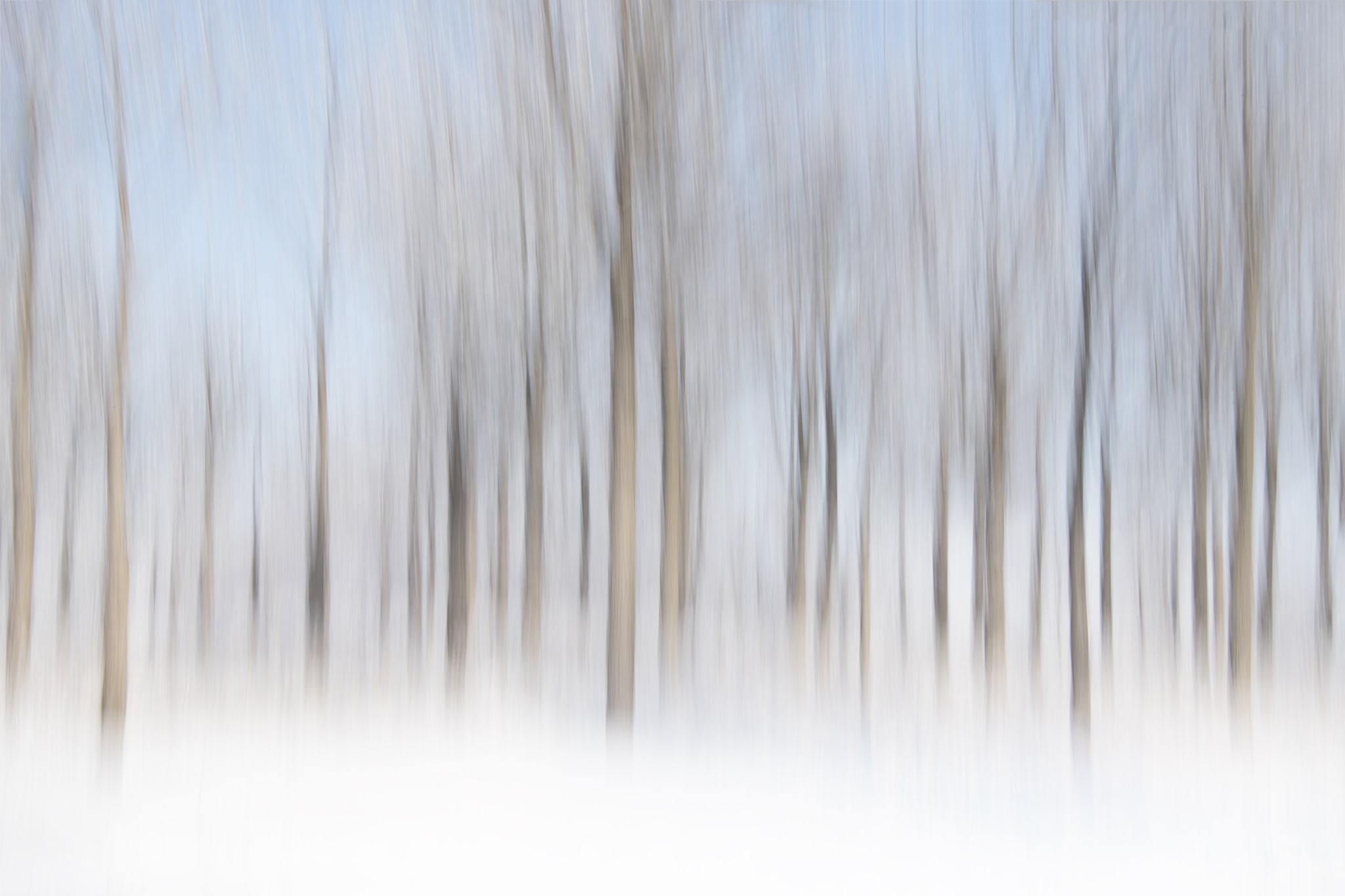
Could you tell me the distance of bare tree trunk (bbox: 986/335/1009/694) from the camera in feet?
6.14

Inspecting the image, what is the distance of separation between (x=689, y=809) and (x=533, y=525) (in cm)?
73

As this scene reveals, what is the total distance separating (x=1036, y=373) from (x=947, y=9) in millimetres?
892

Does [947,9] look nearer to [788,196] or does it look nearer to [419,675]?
[788,196]

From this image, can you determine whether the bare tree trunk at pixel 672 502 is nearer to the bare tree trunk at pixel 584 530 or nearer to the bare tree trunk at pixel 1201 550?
the bare tree trunk at pixel 584 530

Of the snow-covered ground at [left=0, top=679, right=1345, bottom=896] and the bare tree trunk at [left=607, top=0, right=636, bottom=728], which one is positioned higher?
the bare tree trunk at [left=607, top=0, right=636, bottom=728]

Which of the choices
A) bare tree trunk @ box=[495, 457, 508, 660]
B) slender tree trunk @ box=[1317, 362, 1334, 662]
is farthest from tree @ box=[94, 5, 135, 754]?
slender tree trunk @ box=[1317, 362, 1334, 662]

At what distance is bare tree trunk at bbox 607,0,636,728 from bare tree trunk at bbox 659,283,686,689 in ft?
0.24

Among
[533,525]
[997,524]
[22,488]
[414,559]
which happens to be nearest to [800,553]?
[997,524]

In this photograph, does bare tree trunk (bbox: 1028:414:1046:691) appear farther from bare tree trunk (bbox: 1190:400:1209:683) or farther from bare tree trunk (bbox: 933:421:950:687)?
bare tree trunk (bbox: 1190:400:1209:683)

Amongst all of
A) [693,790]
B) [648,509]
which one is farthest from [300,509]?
[693,790]

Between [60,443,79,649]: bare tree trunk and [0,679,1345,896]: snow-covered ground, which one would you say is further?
[60,443,79,649]: bare tree trunk

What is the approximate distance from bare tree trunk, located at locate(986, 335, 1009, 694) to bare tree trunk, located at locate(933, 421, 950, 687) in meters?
0.09

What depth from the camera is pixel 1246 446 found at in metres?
1.92

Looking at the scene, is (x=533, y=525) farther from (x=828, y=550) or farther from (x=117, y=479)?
(x=117, y=479)
